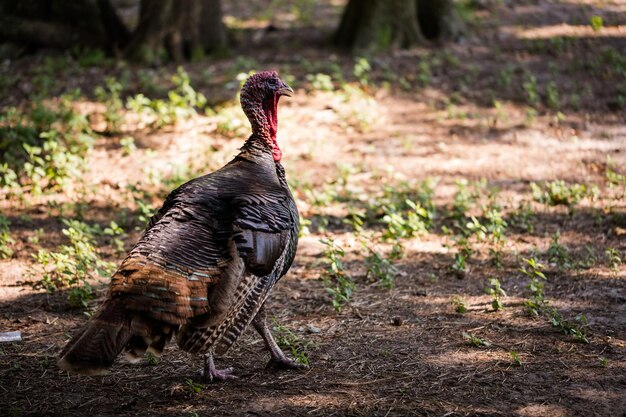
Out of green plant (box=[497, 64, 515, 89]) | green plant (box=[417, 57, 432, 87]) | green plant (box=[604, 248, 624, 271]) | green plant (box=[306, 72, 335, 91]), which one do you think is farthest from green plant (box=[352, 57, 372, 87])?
green plant (box=[604, 248, 624, 271])

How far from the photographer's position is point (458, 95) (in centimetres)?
1106

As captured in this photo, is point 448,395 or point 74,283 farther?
point 74,283

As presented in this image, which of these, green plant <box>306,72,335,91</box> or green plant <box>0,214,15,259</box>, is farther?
green plant <box>306,72,335,91</box>

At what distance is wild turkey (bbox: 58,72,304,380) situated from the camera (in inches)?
161

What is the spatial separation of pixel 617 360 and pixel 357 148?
516 cm

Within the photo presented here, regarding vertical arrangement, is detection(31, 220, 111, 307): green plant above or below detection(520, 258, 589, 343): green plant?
above

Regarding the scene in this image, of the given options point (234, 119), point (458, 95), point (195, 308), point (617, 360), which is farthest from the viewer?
point (458, 95)

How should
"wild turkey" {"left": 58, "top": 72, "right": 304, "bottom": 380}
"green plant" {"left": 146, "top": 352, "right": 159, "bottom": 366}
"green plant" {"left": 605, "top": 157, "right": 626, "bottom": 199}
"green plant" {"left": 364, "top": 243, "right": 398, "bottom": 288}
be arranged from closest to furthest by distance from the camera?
"wild turkey" {"left": 58, "top": 72, "right": 304, "bottom": 380} < "green plant" {"left": 146, "top": 352, "right": 159, "bottom": 366} < "green plant" {"left": 364, "top": 243, "right": 398, "bottom": 288} < "green plant" {"left": 605, "top": 157, "right": 626, "bottom": 199}

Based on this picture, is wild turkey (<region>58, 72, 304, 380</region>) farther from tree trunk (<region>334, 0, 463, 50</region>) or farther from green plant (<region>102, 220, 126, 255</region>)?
tree trunk (<region>334, 0, 463, 50</region>)

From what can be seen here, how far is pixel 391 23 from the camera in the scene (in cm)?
1243

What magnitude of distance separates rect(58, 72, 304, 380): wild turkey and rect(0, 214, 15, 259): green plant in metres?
2.64

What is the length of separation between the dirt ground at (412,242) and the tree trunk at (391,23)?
35 centimetres

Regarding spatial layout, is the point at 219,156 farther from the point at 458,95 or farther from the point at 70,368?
the point at 70,368

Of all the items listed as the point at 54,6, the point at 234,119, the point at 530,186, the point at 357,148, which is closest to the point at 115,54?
the point at 54,6
